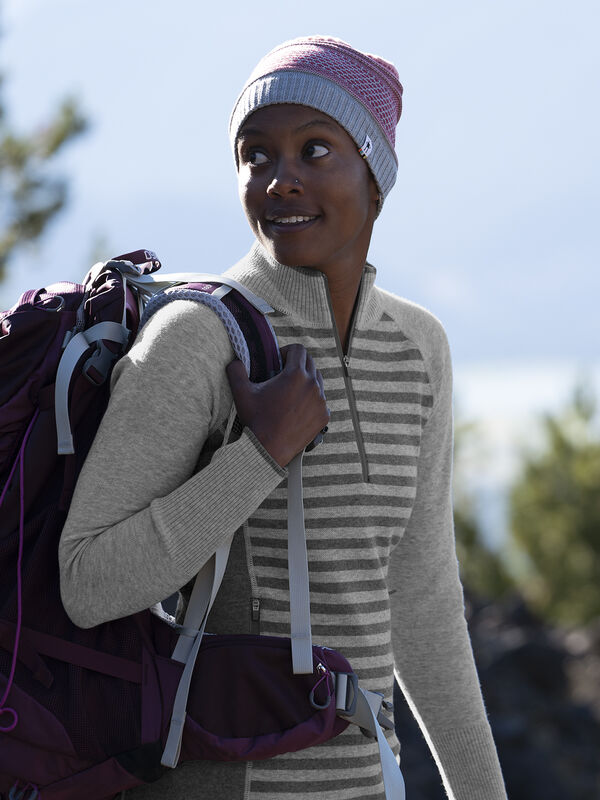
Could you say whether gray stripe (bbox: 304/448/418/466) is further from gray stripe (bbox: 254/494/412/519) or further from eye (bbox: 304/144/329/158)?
eye (bbox: 304/144/329/158)

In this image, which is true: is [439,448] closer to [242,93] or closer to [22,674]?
[242,93]

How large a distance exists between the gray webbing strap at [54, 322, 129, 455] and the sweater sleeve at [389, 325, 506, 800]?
2.37ft

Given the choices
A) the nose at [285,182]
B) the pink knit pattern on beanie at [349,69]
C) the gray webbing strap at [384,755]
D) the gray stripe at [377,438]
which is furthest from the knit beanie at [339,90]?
the gray webbing strap at [384,755]

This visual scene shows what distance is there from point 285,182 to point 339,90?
0.65 feet

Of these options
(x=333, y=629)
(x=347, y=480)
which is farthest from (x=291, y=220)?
(x=333, y=629)

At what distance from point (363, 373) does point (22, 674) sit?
2.48 feet

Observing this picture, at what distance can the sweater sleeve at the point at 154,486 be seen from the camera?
1549 mm

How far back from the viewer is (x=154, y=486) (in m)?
1.60

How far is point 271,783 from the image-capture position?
1659 millimetres

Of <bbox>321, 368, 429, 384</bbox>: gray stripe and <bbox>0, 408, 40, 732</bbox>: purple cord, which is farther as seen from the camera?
<bbox>321, 368, 429, 384</bbox>: gray stripe

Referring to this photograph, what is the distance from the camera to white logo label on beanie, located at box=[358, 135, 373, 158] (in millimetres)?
1893

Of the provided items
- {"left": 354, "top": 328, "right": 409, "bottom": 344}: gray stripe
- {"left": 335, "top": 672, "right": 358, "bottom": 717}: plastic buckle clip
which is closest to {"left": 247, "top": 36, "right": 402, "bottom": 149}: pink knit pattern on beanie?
{"left": 354, "top": 328, "right": 409, "bottom": 344}: gray stripe

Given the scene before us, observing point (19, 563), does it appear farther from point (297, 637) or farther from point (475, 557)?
point (475, 557)

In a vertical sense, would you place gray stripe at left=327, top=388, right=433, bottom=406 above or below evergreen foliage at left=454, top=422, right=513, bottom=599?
Answer: above
